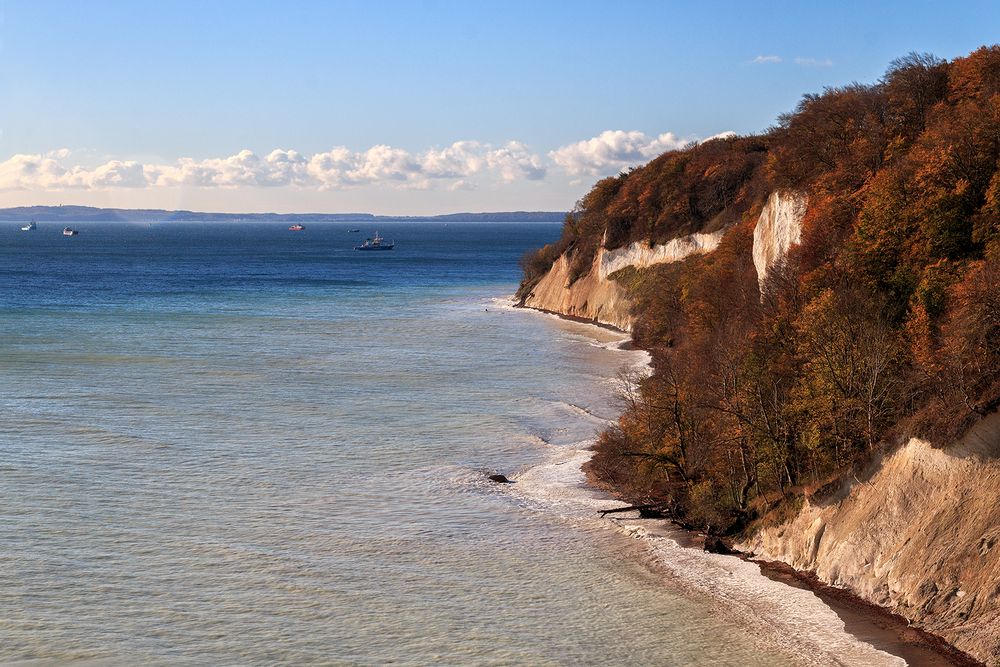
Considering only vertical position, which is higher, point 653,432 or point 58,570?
point 653,432

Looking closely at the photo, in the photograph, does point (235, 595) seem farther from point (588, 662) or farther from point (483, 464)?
point (483, 464)

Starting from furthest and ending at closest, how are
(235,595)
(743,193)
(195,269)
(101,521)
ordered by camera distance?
(195,269)
(743,193)
(101,521)
(235,595)

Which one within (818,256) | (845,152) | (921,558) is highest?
(845,152)

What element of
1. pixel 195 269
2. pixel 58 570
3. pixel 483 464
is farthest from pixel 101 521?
pixel 195 269

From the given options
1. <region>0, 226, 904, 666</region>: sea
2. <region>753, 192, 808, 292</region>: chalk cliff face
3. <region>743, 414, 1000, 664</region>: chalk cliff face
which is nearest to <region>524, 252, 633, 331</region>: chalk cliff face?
<region>0, 226, 904, 666</region>: sea

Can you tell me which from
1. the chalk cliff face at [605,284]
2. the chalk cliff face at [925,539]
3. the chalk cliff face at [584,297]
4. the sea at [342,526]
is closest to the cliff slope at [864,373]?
the chalk cliff face at [925,539]

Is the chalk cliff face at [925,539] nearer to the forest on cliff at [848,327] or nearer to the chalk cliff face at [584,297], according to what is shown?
the forest on cliff at [848,327]
